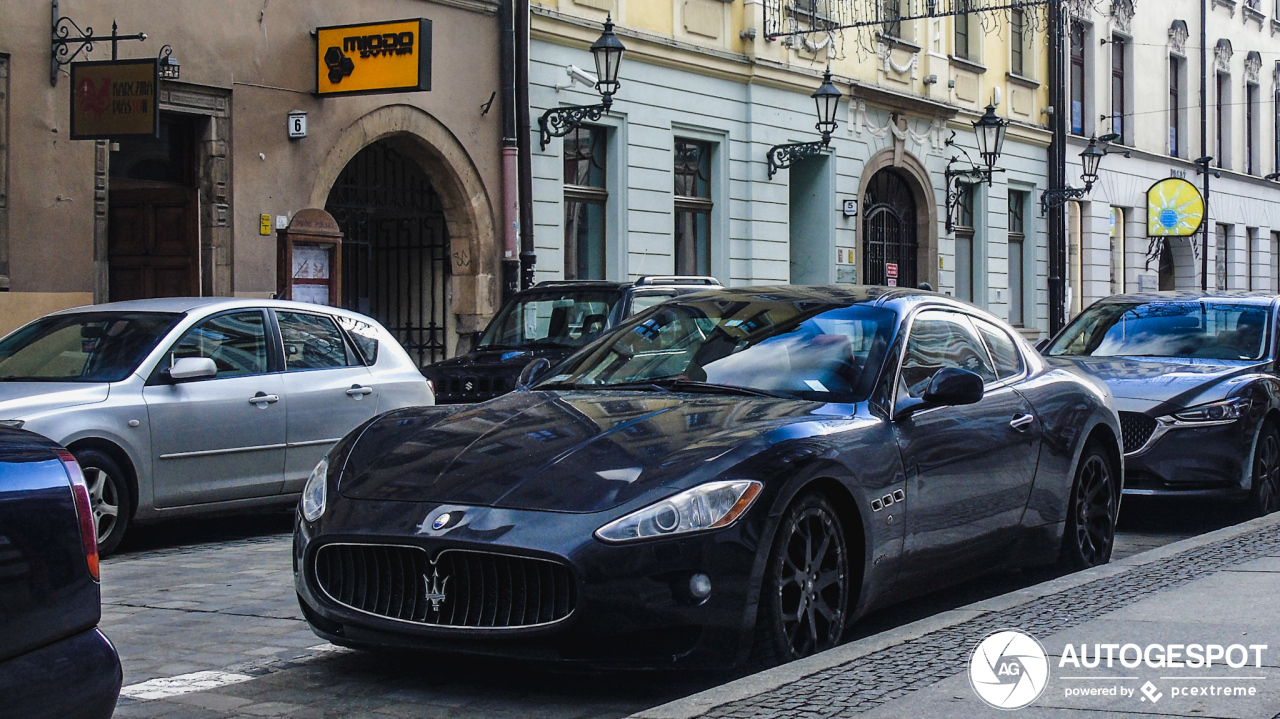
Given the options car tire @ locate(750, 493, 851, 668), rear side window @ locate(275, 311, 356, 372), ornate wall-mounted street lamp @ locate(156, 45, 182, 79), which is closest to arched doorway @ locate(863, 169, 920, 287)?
ornate wall-mounted street lamp @ locate(156, 45, 182, 79)

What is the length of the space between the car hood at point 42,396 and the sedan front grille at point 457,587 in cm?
379

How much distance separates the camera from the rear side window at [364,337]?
1052cm

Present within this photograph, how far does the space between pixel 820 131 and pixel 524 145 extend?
5.78 metres

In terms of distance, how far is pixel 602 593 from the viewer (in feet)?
16.1

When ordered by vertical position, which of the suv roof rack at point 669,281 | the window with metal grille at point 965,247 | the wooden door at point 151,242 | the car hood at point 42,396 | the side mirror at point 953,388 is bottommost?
the car hood at point 42,396

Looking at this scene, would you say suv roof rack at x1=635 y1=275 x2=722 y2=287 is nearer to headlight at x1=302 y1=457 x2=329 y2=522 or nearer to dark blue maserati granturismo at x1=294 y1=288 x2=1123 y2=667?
dark blue maserati granturismo at x1=294 y1=288 x2=1123 y2=667

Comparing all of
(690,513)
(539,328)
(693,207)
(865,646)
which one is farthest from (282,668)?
(693,207)

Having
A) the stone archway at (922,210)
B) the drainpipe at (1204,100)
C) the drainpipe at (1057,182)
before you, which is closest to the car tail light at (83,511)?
the stone archway at (922,210)

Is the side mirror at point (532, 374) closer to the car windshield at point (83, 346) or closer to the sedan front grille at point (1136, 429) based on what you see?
the car windshield at point (83, 346)

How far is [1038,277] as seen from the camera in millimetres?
33281

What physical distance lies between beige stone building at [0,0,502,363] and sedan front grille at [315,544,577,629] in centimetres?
954

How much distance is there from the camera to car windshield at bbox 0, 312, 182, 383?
29.6 ft

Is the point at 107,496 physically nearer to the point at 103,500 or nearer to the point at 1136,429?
the point at 103,500

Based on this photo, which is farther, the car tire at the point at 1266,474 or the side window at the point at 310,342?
the car tire at the point at 1266,474
